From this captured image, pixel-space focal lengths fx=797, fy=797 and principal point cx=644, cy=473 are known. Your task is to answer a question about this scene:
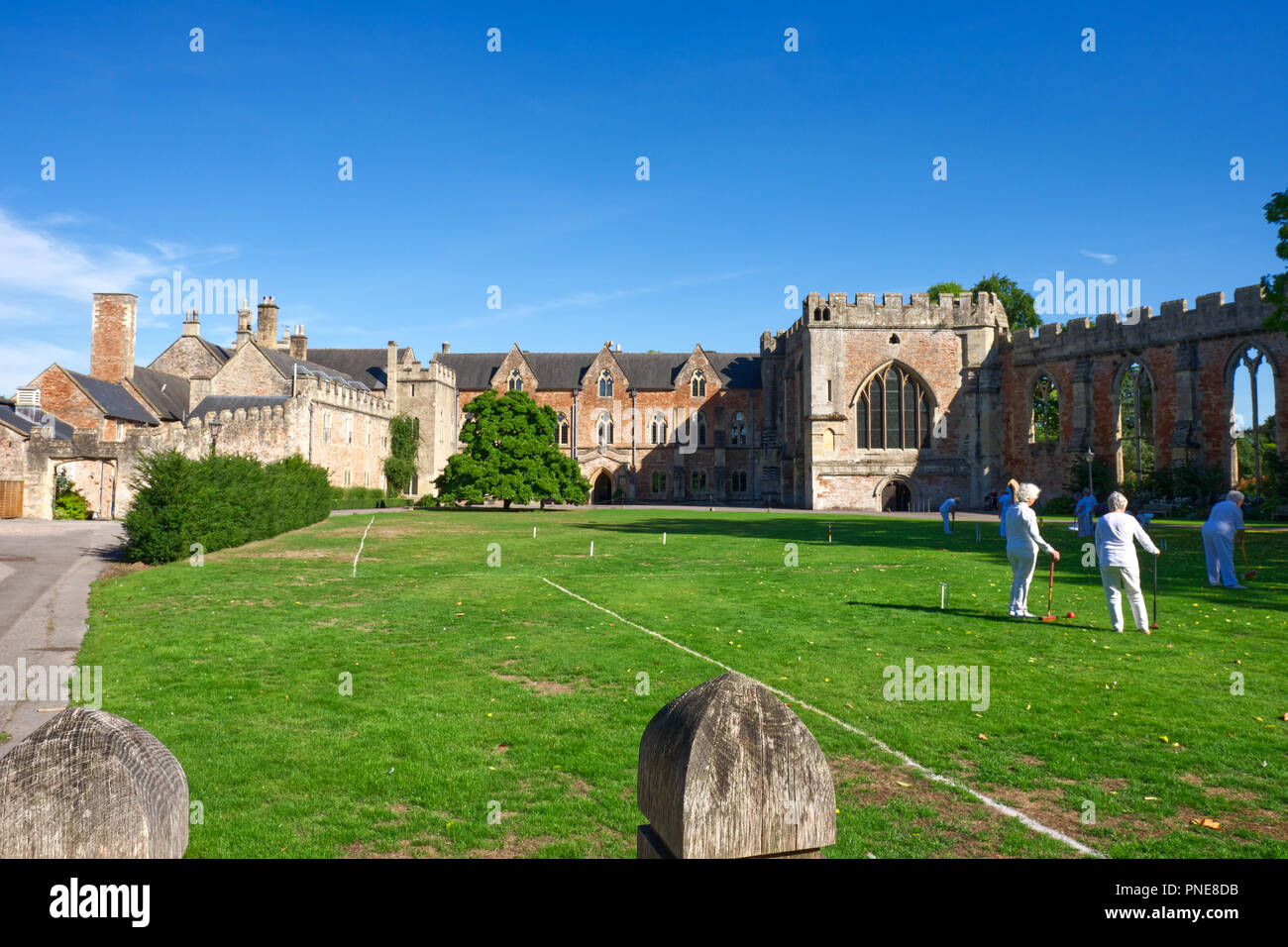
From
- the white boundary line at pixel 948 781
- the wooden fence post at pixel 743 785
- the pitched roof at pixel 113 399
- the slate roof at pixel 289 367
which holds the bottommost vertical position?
the white boundary line at pixel 948 781

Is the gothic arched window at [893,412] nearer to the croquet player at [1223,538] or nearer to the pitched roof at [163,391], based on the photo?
the croquet player at [1223,538]

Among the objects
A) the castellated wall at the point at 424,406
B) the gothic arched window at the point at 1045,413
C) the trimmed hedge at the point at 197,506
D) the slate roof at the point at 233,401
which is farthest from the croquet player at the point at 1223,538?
the castellated wall at the point at 424,406

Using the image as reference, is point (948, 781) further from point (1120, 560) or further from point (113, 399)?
point (113, 399)

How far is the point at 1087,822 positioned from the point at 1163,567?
16.4 m

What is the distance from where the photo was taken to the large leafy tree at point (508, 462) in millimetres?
49188

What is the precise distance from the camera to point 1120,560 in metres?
11.1

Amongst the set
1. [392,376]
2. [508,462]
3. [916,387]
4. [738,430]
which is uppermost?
[392,376]

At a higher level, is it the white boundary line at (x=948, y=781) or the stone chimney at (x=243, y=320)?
the stone chimney at (x=243, y=320)

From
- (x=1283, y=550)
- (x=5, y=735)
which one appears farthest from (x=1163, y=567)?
(x=5, y=735)

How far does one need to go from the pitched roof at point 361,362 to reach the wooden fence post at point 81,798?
66289mm

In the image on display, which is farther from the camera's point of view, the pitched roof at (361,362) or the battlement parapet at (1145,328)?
the pitched roof at (361,362)

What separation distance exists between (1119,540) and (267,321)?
6332 cm

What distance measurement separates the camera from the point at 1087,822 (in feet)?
16.8

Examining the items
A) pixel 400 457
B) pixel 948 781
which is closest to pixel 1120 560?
pixel 948 781
